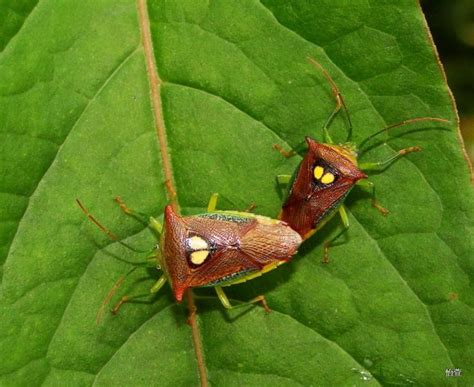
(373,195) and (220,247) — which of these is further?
(220,247)

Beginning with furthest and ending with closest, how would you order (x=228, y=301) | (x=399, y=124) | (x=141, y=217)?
(x=228, y=301) → (x=141, y=217) → (x=399, y=124)

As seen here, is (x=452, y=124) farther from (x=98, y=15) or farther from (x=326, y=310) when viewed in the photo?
(x=98, y=15)

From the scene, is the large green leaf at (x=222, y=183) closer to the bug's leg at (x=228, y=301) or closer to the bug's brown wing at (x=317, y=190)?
the bug's leg at (x=228, y=301)

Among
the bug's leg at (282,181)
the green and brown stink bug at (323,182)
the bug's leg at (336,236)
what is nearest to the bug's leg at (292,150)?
the green and brown stink bug at (323,182)

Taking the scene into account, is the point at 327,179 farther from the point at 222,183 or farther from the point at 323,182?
the point at 222,183

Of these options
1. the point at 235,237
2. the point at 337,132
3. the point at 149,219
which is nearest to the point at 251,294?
the point at 235,237

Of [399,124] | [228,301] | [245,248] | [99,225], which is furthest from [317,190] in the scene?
[99,225]

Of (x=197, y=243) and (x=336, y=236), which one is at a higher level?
(x=197, y=243)

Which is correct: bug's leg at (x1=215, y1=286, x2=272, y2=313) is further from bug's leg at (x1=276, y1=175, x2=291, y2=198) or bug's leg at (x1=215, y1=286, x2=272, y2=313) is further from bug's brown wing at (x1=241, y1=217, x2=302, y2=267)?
bug's leg at (x1=276, y1=175, x2=291, y2=198)
